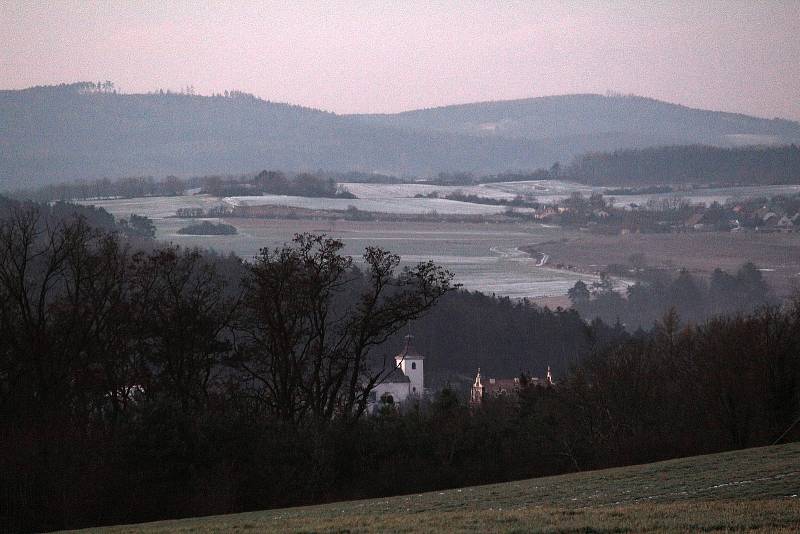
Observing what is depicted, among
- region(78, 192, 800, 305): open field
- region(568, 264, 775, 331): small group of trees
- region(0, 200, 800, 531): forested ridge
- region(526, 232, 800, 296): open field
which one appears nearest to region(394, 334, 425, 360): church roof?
region(78, 192, 800, 305): open field

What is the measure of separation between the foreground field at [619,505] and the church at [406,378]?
41.5 meters

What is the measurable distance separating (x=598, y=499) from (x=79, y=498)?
12.4 metres

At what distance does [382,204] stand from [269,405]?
90064 mm

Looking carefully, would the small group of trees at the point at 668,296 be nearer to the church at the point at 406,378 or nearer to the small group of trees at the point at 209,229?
the church at the point at 406,378

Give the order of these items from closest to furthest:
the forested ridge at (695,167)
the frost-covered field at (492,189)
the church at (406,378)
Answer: the church at (406,378) → the frost-covered field at (492,189) → the forested ridge at (695,167)

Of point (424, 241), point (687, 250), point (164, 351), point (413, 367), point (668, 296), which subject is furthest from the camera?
point (687, 250)

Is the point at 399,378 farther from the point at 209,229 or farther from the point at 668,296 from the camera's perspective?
the point at 668,296

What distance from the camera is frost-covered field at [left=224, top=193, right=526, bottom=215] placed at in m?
112

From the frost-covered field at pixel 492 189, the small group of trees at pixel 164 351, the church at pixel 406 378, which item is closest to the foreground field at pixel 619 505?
the small group of trees at pixel 164 351

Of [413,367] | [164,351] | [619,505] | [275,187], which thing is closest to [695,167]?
[275,187]

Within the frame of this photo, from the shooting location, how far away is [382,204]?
120m

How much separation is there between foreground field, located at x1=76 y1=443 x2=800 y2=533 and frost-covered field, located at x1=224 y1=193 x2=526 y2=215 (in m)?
91.7

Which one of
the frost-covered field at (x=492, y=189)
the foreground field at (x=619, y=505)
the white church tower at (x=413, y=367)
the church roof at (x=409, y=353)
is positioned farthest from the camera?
the frost-covered field at (x=492, y=189)

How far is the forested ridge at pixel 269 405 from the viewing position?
24.1 metres
